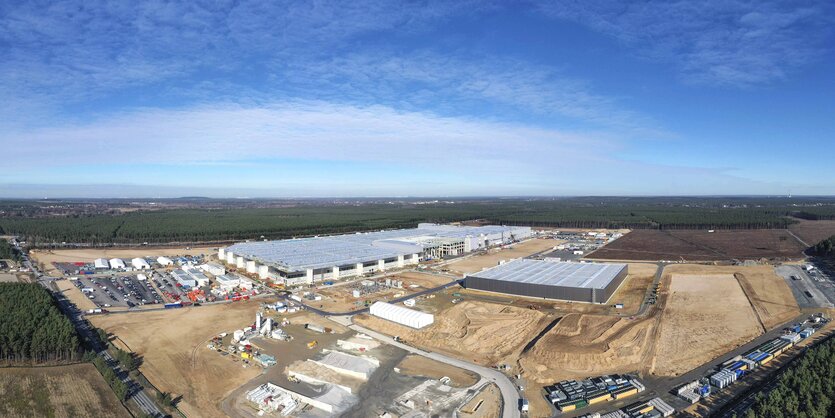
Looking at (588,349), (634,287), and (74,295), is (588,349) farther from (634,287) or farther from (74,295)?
(74,295)

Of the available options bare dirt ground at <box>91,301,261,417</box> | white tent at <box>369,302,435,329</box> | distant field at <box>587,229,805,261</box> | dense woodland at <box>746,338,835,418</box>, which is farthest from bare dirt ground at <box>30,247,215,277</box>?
dense woodland at <box>746,338,835,418</box>

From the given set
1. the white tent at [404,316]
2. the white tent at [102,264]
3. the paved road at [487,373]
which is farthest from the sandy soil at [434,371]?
the white tent at [102,264]

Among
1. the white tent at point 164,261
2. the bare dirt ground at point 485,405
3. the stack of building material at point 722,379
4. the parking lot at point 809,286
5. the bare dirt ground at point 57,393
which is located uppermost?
the parking lot at point 809,286

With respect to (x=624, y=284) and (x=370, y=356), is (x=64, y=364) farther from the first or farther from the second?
(x=624, y=284)

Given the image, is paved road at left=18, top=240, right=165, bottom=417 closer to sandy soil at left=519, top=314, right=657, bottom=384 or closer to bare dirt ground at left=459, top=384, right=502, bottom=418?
bare dirt ground at left=459, top=384, right=502, bottom=418

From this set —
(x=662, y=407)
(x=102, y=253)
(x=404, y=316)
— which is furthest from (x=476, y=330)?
(x=102, y=253)

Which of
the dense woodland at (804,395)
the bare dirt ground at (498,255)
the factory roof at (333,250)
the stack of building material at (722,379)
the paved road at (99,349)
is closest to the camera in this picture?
the dense woodland at (804,395)

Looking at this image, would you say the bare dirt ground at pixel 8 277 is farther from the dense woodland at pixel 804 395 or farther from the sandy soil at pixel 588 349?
the dense woodland at pixel 804 395
